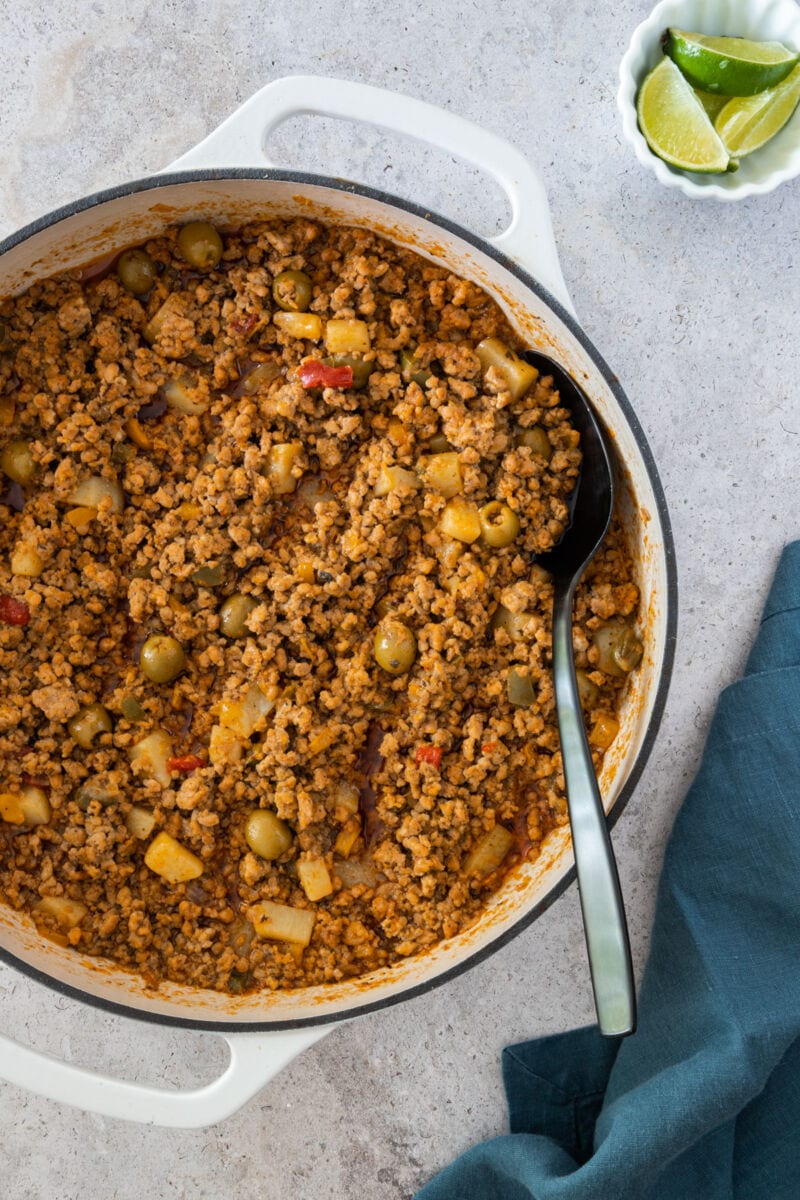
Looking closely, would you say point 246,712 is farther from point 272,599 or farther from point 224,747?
point 272,599

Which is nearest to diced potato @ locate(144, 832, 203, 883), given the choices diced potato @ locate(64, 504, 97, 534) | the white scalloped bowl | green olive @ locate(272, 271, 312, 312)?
diced potato @ locate(64, 504, 97, 534)

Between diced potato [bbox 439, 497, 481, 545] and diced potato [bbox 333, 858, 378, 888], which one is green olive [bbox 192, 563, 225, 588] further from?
diced potato [bbox 333, 858, 378, 888]

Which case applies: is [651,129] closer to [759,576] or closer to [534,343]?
[534,343]

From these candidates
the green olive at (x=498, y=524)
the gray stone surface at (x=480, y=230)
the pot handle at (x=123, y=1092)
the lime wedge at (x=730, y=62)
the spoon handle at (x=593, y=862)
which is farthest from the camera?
the gray stone surface at (x=480, y=230)

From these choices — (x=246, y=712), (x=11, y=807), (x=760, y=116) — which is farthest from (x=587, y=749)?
(x=760, y=116)

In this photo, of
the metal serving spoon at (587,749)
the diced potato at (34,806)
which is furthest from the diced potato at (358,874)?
the diced potato at (34,806)

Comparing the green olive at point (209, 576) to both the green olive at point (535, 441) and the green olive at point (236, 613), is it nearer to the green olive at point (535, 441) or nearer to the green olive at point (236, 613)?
the green olive at point (236, 613)
